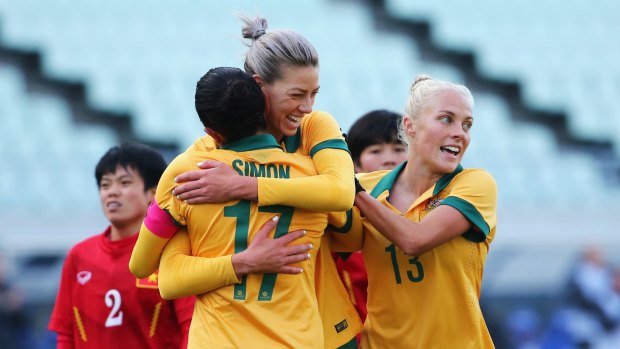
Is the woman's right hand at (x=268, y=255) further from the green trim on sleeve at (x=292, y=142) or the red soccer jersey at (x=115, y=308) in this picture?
the red soccer jersey at (x=115, y=308)

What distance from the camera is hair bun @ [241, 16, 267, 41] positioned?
147 inches

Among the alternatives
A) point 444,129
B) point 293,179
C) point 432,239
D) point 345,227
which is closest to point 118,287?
point 345,227

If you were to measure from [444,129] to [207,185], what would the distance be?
1013 mm

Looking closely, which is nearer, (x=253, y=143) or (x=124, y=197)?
(x=253, y=143)

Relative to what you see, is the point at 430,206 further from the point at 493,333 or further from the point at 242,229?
the point at 493,333

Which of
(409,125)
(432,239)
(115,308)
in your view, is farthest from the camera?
(115,308)

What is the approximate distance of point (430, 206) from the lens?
396 cm

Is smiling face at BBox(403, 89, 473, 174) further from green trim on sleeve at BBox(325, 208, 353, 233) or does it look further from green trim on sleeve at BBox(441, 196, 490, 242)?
green trim on sleeve at BBox(325, 208, 353, 233)

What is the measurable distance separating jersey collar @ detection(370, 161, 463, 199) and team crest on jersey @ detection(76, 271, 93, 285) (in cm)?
134

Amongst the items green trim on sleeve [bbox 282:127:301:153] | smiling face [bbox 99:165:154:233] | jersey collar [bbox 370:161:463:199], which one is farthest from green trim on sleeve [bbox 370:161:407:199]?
smiling face [bbox 99:165:154:233]

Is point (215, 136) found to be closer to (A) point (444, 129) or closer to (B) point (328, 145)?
(B) point (328, 145)

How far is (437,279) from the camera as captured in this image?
151 inches

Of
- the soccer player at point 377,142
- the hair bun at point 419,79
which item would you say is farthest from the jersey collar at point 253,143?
the soccer player at point 377,142

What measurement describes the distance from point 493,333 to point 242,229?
652 cm
